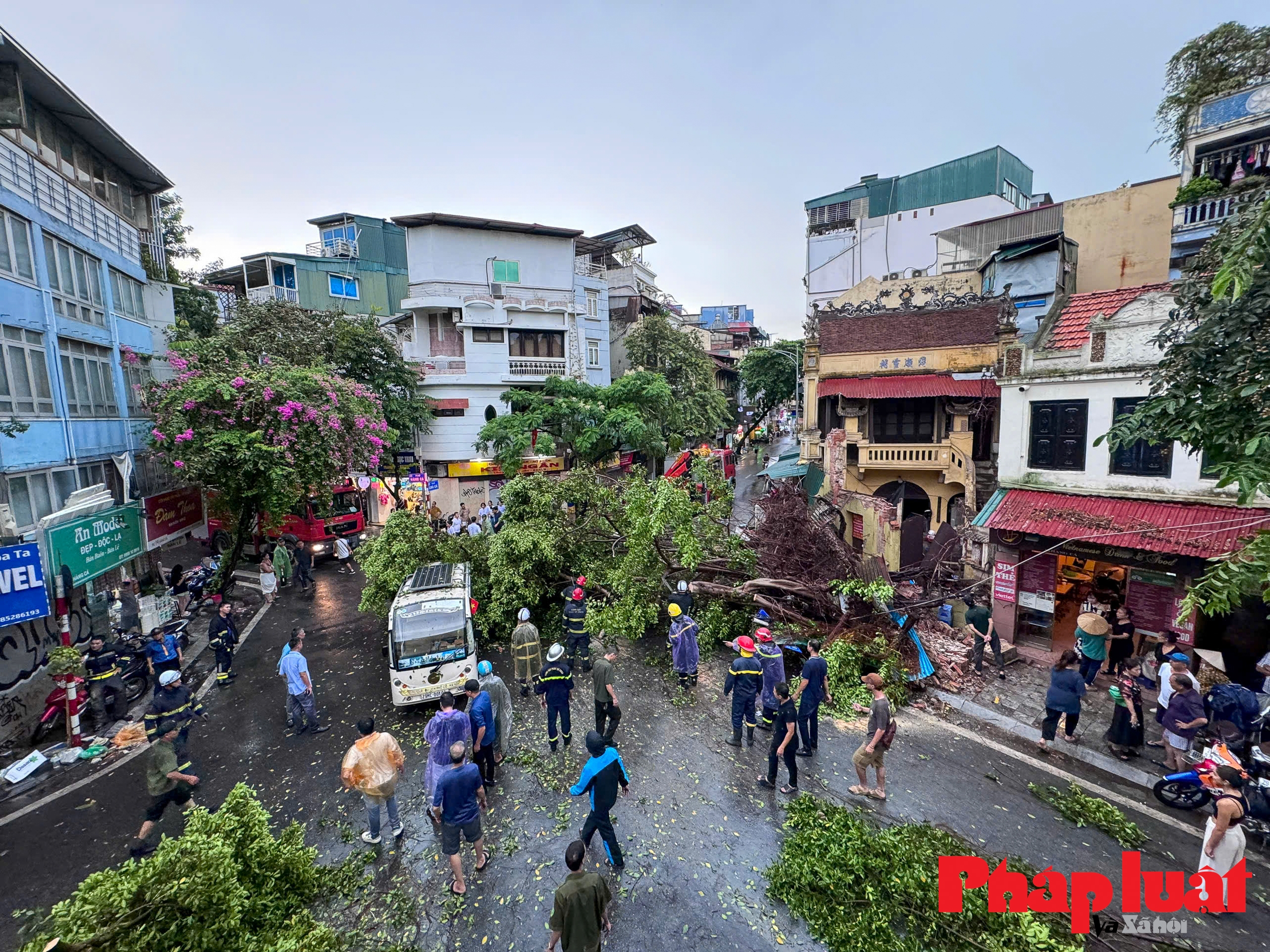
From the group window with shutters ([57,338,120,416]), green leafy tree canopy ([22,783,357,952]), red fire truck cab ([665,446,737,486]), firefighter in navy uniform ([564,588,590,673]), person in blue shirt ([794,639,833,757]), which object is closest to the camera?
green leafy tree canopy ([22,783,357,952])

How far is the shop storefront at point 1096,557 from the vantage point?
31.5 feet

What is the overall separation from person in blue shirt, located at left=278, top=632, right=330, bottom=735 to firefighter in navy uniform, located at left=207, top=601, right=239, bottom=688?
9.64 feet

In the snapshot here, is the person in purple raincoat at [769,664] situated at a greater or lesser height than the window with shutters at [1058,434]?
lesser

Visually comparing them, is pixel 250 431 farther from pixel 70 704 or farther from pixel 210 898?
pixel 210 898

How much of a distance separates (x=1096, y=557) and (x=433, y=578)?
1312 cm

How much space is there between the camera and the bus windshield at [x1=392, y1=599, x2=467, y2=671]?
945 cm

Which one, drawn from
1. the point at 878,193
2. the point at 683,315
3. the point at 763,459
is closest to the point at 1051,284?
the point at 878,193

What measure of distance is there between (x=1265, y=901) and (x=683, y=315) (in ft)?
209

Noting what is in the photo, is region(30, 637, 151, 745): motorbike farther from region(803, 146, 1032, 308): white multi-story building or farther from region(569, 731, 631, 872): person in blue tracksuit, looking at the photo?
region(803, 146, 1032, 308): white multi-story building

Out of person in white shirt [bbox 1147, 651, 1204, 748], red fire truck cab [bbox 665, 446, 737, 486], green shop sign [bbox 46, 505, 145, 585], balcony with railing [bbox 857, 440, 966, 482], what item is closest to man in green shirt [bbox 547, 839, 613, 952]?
person in white shirt [bbox 1147, 651, 1204, 748]

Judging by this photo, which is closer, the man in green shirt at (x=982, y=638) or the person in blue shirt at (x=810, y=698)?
the person in blue shirt at (x=810, y=698)

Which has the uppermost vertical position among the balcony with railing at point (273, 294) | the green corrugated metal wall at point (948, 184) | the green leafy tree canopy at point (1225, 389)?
the green corrugated metal wall at point (948, 184)

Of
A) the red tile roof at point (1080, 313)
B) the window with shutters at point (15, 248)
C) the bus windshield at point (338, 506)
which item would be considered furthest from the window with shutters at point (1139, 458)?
the bus windshield at point (338, 506)

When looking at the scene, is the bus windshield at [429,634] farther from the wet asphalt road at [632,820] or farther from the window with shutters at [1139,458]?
the window with shutters at [1139,458]
